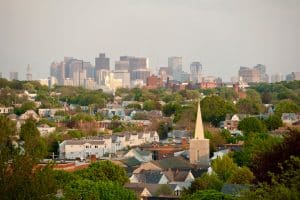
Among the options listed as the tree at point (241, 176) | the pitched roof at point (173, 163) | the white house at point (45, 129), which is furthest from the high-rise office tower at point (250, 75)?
the tree at point (241, 176)

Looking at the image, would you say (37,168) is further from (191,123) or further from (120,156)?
(191,123)

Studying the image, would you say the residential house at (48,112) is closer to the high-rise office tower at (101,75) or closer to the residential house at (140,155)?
the residential house at (140,155)

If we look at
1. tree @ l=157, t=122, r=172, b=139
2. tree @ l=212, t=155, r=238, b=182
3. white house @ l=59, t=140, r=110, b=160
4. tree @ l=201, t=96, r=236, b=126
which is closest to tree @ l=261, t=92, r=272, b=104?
tree @ l=201, t=96, r=236, b=126

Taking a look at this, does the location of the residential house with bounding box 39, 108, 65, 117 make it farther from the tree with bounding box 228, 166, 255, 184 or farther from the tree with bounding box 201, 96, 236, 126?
the tree with bounding box 228, 166, 255, 184

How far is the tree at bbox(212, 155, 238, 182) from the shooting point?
3300 centimetres

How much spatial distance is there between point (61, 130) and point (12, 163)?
1810 inches

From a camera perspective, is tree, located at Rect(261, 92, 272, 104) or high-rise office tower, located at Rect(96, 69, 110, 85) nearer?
tree, located at Rect(261, 92, 272, 104)

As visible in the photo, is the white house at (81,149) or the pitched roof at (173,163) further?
the white house at (81,149)

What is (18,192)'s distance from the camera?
16719 mm

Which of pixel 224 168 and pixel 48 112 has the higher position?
pixel 224 168

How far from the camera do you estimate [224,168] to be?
3425 cm

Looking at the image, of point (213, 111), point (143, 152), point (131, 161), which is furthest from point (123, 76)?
point (131, 161)

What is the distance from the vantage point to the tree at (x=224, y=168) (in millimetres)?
33000

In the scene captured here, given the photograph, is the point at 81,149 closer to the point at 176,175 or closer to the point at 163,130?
the point at 176,175
